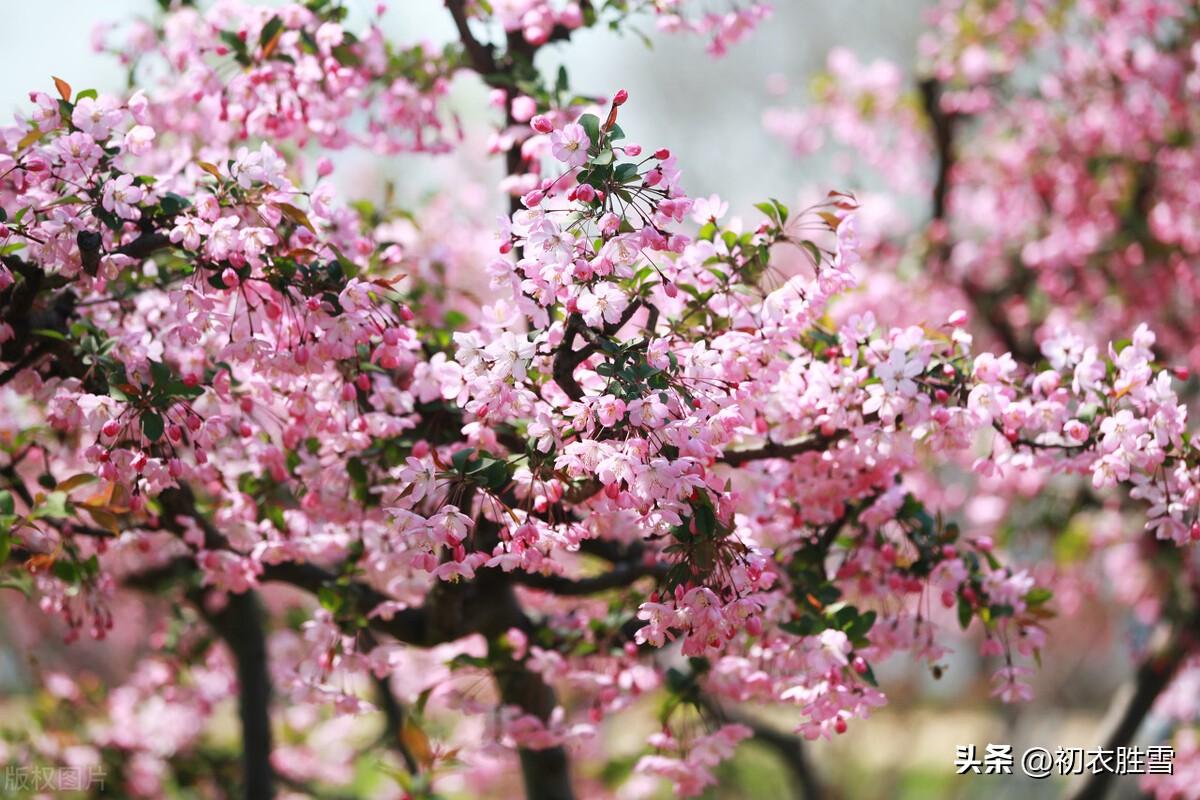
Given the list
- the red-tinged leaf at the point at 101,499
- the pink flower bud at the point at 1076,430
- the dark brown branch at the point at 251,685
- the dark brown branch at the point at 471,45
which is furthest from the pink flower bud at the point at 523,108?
the dark brown branch at the point at 251,685

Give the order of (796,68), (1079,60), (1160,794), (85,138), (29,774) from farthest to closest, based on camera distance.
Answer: (796,68) < (1079,60) < (1160,794) < (29,774) < (85,138)

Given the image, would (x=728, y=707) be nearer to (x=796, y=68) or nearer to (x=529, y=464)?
(x=529, y=464)

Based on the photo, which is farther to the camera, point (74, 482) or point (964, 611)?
point (964, 611)

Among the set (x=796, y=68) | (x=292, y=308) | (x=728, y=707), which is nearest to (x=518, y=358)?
→ (x=292, y=308)

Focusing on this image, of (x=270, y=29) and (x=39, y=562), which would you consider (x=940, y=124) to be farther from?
(x=39, y=562)

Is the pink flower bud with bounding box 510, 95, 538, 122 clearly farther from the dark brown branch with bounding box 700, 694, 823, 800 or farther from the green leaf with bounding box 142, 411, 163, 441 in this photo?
the dark brown branch with bounding box 700, 694, 823, 800

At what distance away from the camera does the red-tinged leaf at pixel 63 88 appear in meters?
1.73

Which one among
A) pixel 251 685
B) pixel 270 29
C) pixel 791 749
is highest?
pixel 270 29

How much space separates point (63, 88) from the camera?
1736 mm

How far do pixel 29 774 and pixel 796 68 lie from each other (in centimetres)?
1010

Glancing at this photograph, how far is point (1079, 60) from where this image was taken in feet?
16.0

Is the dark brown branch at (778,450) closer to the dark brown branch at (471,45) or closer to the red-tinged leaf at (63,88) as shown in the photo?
the dark brown branch at (471,45)

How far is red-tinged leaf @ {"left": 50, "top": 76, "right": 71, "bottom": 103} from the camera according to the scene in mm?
1728

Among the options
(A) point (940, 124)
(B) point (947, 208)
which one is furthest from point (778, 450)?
(B) point (947, 208)
